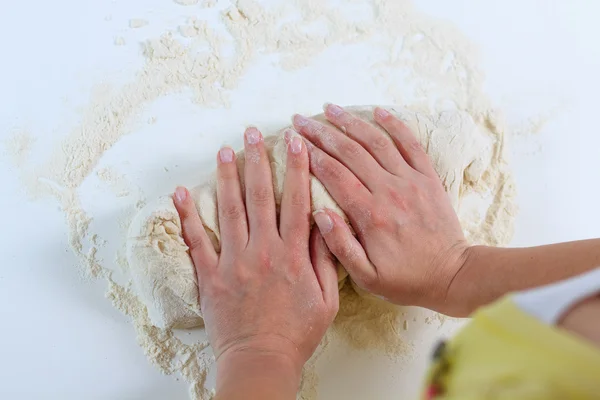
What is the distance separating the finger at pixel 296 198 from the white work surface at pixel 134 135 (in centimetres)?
23

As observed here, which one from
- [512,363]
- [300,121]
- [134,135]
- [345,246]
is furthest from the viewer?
[134,135]

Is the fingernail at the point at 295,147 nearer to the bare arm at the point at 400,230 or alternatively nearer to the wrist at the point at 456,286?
the bare arm at the point at 400,230

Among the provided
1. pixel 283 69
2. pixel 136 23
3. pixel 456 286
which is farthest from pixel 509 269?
pixel 136 23

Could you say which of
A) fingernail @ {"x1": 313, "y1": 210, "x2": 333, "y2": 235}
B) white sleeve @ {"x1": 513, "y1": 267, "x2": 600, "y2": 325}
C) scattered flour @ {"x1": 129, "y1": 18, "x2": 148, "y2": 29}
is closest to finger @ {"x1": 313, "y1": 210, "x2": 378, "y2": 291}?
fingernail @ {"x1": 313, "y1": 210, "x2": 333, "y2": 235}

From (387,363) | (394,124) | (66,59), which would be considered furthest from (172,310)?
(66,59)

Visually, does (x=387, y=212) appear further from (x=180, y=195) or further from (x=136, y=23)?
(x=136, y=23)

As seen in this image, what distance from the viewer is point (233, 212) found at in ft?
3.39

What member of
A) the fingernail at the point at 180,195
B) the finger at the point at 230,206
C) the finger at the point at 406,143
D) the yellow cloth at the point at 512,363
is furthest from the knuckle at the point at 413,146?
the yellow cloth at the point at 512,363

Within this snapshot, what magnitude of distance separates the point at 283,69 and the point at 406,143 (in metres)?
0.38

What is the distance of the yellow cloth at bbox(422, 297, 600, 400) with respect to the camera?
428 millimetres

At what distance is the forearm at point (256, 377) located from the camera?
865 millimetres

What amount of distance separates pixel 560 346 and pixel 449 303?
1.83 ft

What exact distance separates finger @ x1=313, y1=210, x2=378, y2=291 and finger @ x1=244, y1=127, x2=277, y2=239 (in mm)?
96

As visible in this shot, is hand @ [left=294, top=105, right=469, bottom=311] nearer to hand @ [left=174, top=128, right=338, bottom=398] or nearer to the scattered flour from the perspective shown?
hand @ [left=174, top=128, right=338, bottom=398]
